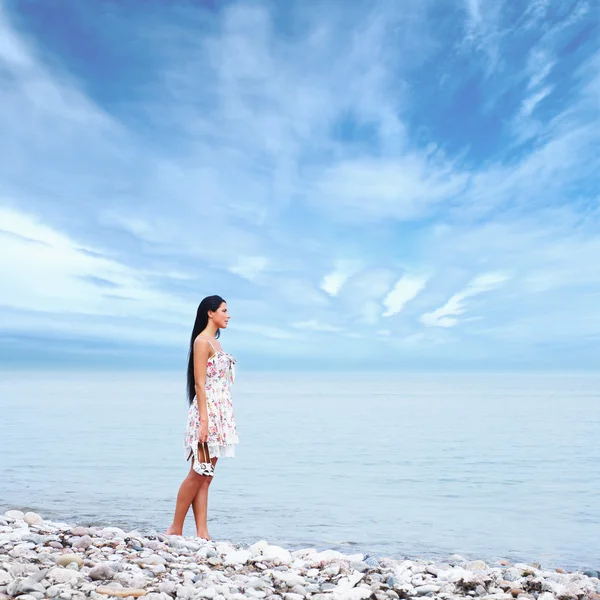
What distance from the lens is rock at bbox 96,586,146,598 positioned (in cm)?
530

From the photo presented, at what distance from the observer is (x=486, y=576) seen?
6.41 meters

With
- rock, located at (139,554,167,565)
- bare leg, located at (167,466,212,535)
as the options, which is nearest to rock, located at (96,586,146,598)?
rock, located at (139,554,167,565)

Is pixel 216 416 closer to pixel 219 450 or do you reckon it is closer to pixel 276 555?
pixel 219 450

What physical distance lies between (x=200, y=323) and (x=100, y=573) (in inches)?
126

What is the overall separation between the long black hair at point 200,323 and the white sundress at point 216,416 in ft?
0.53

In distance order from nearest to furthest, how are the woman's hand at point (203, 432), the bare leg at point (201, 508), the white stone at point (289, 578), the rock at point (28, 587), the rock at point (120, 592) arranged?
the rock at point (28, 587) < the rock at point (120, 592) < the white stone at point (289, 578) < the woman's hand at point (203, 432) < the bare leg at point (201, 508)

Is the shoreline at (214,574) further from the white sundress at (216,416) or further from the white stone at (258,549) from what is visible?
the white sundress at (216,416)

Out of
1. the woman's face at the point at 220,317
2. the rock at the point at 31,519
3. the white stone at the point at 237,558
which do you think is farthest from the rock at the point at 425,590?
the rock at the point at 31,519

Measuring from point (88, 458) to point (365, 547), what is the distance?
1127 centimetres

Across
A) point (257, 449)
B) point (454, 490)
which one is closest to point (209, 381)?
point (454, 490)

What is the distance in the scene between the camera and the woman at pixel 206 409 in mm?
8062

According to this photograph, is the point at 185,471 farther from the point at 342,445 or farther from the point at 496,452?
the point at 496,452

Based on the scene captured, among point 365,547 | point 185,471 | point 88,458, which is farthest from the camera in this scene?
point 88,458

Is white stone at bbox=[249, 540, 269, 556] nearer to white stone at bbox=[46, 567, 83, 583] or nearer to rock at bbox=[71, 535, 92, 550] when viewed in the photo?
rock at bbox=[71, 535, 92, 550]
